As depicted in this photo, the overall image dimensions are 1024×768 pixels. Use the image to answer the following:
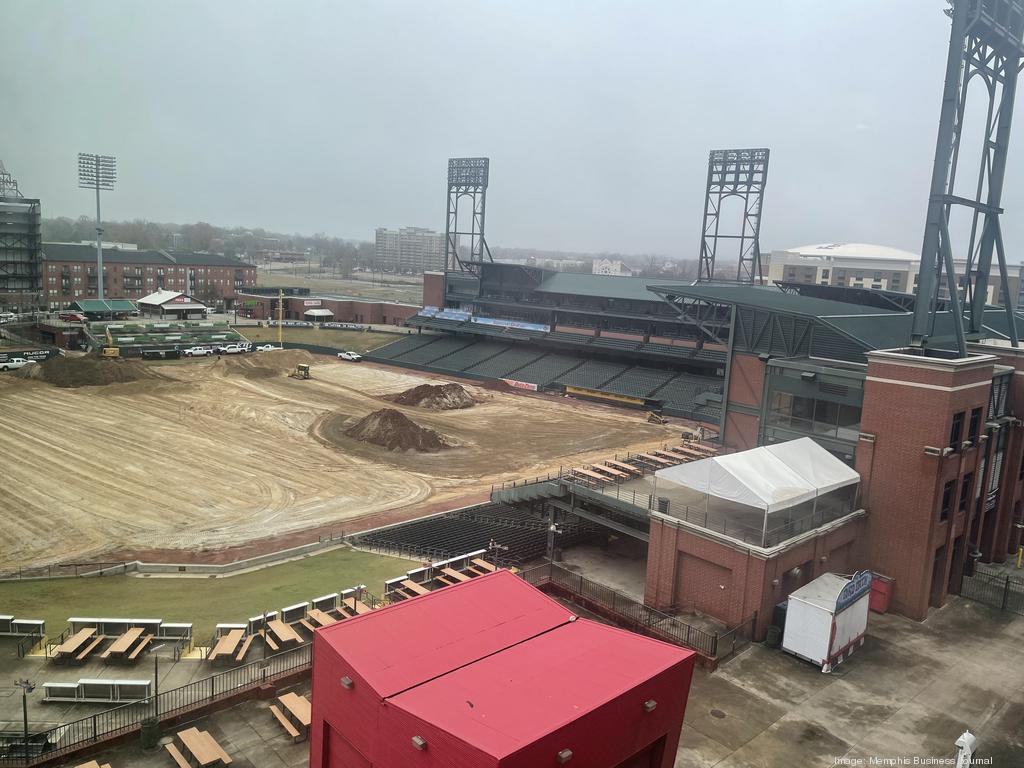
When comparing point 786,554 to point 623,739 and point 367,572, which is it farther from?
point 367,572

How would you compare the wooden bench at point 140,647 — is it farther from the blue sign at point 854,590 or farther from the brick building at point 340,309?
the brick building at point 340,309

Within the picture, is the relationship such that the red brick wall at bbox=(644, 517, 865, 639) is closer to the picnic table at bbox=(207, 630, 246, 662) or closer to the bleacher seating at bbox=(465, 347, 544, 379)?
the picnic table at bbox=(207, 630, 246, 662)

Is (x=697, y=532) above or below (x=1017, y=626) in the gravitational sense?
above

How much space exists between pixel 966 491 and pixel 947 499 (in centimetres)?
176

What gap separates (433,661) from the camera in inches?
465

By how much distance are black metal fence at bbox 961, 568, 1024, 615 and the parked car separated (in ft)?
231

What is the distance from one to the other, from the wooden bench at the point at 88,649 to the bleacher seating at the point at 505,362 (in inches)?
2077

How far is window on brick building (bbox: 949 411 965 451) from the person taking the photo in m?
22.6

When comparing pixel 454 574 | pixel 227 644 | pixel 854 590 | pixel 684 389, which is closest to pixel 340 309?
pixel 684 389

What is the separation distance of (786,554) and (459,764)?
45.0 ft

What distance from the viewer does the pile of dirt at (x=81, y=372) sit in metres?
58.3

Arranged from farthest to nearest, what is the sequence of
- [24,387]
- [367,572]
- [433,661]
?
[24,387] < [367,572] < [433,661]

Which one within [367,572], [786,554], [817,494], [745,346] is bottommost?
[367,572]

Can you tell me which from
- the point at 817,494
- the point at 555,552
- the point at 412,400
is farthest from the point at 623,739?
the point at 412,400
